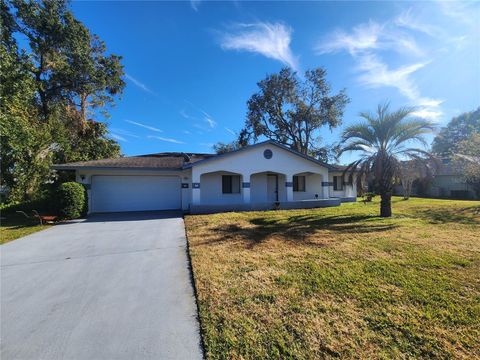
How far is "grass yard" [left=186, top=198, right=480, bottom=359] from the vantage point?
9.05 ft

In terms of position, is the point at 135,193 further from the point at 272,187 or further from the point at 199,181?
the point at 272,187

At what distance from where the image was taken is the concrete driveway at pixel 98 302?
2787mm

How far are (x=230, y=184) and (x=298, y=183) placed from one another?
603 centimetres

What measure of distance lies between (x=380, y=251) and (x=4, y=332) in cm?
754

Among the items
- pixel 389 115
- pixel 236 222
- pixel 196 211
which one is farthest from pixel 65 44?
pixel 389 115

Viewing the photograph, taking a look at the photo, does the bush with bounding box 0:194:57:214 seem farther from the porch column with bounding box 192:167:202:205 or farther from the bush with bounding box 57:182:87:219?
the porch column with bounding box 192:167:202:205

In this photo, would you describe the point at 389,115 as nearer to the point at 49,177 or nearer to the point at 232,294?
the point at 232,294

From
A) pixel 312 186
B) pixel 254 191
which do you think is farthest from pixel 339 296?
pixel 312 186

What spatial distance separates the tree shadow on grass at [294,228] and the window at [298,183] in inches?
312

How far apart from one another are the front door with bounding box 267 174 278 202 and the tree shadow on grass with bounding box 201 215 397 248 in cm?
670

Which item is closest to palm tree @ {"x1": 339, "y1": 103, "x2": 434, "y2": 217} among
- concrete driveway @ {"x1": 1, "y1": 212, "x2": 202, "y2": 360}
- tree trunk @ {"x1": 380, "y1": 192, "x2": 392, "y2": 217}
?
tree trunk @ {"x1": 380, "y1": 192, "x2": 392, "y2": 217}

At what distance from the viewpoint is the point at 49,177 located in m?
16.9

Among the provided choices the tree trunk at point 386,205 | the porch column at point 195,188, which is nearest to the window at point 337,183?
the tree trunk at point 386,205

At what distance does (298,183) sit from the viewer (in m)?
19.0
